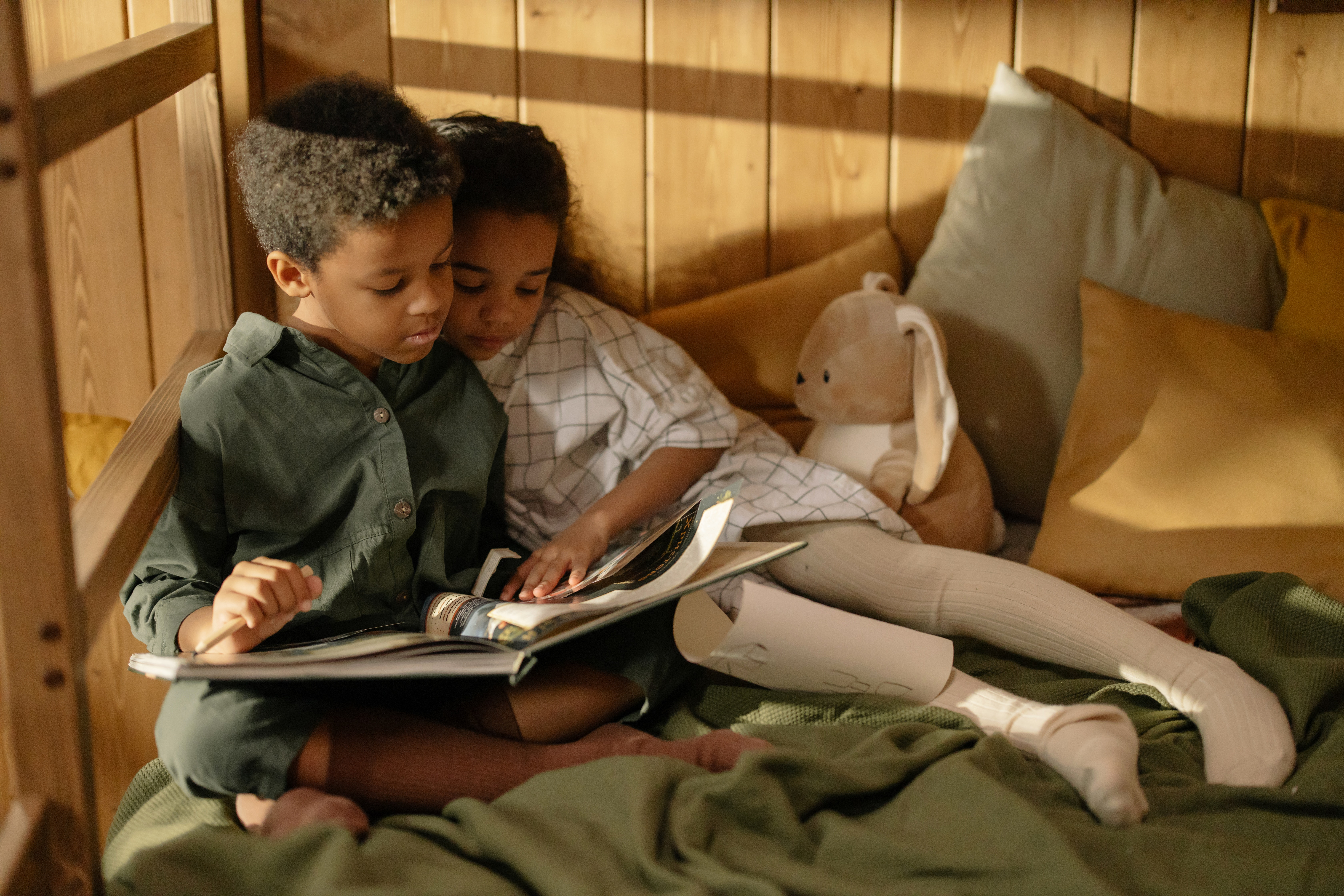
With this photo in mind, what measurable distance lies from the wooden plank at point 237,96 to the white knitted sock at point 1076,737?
88 cm

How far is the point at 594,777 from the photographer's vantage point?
720mm

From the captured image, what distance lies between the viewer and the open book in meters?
0.67

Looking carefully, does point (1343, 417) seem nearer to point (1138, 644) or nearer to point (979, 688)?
point (1138, 644)

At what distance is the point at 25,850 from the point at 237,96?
87 cm

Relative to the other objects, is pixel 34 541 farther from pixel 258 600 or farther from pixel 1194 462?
pixel 1194 462

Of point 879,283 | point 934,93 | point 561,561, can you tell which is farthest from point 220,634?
point 934,93

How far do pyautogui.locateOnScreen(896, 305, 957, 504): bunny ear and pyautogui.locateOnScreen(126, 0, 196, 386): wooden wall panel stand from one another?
838 millimetres

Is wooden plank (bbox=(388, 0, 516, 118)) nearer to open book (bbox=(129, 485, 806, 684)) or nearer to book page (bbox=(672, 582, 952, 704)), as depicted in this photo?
open book (bbox=(129, 485, 806, 684))

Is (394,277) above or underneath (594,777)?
above

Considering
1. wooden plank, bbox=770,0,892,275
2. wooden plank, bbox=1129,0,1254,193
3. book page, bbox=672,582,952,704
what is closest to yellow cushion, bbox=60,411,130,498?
book page, bbox=672,582,952,704

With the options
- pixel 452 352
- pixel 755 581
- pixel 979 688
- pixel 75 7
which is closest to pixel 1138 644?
pixel 979 688

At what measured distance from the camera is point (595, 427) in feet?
3.61

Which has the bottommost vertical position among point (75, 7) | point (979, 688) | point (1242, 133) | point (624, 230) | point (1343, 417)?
point (979, 688)

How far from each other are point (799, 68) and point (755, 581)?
676 millimetres
